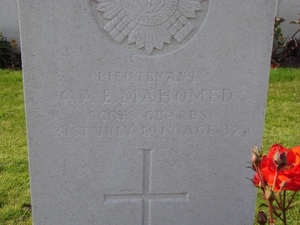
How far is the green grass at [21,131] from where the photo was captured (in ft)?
9.69

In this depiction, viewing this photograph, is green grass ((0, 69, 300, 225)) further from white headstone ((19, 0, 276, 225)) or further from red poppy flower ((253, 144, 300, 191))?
red poppy flower ((253, 144, 300, 191))

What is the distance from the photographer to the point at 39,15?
Answer: 76.1 inches

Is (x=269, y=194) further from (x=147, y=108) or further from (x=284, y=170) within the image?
(x=147, y=108)

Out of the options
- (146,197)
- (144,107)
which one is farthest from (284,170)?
(146,197)

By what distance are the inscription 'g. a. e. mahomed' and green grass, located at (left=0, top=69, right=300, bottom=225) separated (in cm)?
152

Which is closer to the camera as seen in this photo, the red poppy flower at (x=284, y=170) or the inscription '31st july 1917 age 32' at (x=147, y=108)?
the red poppy flower at (x=284, y=170)

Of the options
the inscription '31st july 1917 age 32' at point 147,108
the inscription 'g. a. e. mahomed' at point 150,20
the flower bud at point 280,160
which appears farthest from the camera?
the inscription '31st july 1917 age 32' at point 147,108

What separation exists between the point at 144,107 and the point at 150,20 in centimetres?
43

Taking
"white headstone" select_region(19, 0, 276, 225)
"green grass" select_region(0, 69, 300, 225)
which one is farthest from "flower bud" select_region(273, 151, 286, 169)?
"green grass" select_region(0, 69, 300, 225)

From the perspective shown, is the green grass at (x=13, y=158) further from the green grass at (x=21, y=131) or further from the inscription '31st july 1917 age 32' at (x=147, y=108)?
the inscription '31st july 1917 age 32' at (x=147, y=108)

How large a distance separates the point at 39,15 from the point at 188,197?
4.04 feet

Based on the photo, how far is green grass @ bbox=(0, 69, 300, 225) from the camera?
2953mm

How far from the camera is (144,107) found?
2.14m

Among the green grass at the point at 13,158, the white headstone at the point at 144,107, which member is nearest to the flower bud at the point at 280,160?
the white headstone at the point at 144,107
